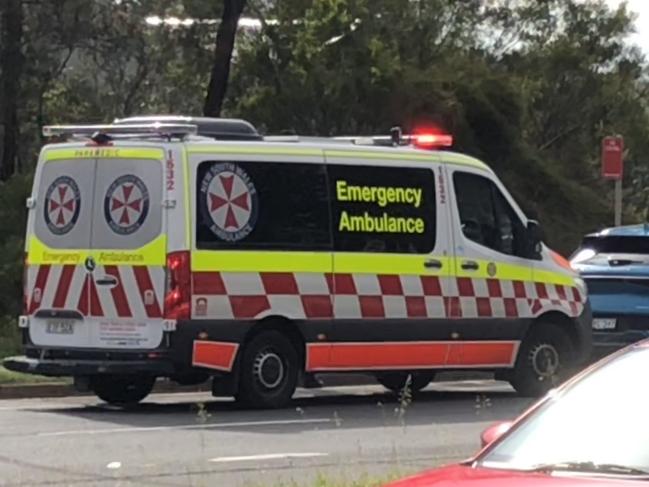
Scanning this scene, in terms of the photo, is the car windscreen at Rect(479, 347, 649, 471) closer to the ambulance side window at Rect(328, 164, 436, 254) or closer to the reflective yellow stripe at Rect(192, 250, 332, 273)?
the reflective yellow stripe at Rect(192, 250, 332, 273)

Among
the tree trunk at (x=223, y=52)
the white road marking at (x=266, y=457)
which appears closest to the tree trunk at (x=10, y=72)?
the tree trunk at (x=223, y=52)

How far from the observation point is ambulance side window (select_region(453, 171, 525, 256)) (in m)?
16.0

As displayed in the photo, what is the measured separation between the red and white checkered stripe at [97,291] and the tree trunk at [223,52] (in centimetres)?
1756

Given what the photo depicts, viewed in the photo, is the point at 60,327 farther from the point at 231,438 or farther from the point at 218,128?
the point at 231,438

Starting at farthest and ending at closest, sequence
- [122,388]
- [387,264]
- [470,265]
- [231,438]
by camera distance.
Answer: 1. [470,265]
2. [122,388]
3. [387,264]
4. [231,438]

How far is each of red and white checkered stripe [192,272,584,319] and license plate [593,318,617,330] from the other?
1.34 m

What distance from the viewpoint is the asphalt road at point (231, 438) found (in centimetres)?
1079

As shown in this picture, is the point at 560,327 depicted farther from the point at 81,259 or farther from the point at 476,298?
the point at 81,259

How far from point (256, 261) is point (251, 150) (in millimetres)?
995

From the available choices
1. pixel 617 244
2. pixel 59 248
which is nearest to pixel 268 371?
pixel 59 248

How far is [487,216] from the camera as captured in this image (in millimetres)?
16250

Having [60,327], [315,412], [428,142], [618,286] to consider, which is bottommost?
[315,412]

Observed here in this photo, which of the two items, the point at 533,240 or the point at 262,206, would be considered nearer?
the point at 262,206

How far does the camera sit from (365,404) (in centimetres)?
1603
